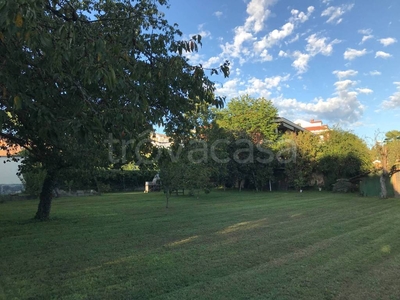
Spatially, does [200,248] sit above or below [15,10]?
below

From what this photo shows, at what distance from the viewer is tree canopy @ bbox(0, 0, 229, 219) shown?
9.30 ft

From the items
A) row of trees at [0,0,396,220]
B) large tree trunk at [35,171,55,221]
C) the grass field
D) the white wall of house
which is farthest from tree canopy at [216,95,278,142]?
row of trees at [0,0,396,220]

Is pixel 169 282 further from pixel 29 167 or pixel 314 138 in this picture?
pixel 314 138

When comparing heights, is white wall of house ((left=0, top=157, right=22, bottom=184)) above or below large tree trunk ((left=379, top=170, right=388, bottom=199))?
above

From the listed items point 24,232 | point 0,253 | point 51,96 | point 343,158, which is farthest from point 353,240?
point 343,158

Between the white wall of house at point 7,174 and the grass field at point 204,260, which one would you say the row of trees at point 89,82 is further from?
the white wall of house at point 7,174

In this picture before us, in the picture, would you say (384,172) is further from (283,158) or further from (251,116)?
(251,116)

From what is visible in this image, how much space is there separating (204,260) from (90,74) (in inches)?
159

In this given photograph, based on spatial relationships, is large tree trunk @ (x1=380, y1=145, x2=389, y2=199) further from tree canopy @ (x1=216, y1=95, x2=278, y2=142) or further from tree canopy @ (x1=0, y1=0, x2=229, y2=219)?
tree canopy @ (x1=0, y1=0, x2=229, y2=219)

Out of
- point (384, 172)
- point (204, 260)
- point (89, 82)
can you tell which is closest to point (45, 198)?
point (204, 260)

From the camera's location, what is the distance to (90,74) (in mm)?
2908

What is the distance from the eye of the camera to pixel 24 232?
9.15m

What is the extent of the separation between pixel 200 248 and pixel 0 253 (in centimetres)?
403

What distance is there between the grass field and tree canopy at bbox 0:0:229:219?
2.03 meters
